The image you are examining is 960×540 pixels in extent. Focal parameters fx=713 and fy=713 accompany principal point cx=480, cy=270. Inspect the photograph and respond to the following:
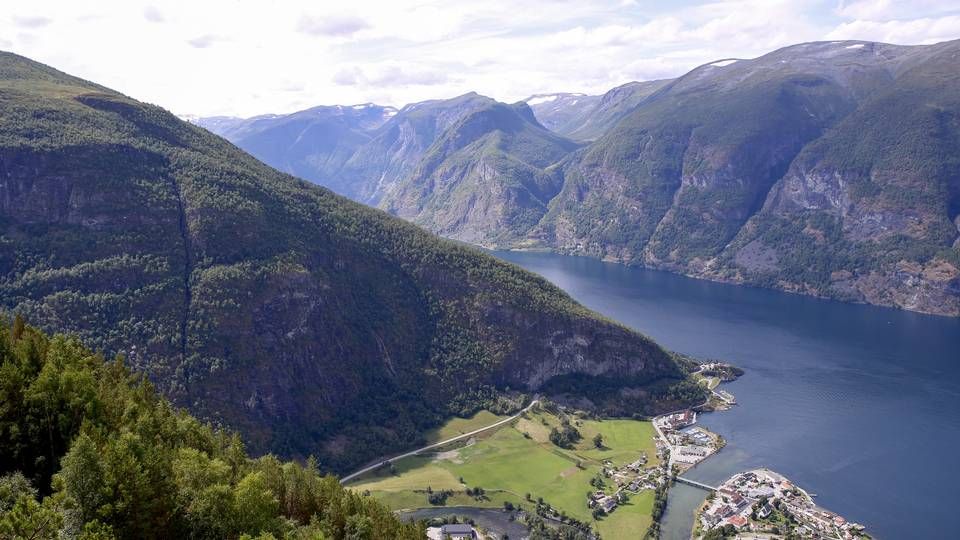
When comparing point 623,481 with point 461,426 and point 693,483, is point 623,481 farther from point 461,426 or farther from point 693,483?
point 461,426

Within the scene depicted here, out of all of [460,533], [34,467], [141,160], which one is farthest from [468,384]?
[34,467]

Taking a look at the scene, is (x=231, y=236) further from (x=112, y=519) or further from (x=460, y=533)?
(x=112, y=519)

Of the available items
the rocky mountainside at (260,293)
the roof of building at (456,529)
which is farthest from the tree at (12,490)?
the rocky mountainside at (260,293)

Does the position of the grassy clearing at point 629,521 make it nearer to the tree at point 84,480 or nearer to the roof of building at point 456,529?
the roof of building at point 456,529

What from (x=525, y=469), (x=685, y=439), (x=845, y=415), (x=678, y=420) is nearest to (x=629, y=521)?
(x=525, y=469)

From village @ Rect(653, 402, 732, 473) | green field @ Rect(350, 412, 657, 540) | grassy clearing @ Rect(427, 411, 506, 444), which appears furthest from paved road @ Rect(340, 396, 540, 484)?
village @ Rect(653, 402, 732, 473)
